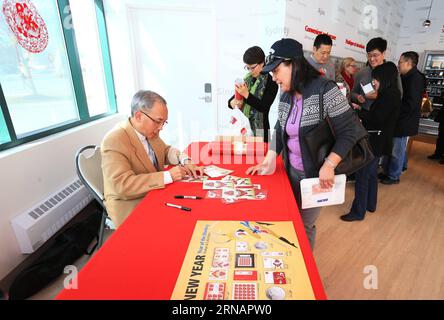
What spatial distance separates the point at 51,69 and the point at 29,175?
1.11m

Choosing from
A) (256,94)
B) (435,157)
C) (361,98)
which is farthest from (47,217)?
(435,157)

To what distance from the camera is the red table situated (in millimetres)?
690

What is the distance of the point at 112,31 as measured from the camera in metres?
3.14

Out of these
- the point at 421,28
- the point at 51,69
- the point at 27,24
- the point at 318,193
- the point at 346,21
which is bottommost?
the point at 318,193

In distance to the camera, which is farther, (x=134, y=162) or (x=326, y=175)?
(x=134, y=162)

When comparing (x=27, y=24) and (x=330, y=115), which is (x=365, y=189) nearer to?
(x=330, y=115)

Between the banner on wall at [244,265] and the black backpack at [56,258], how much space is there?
4.76 feet

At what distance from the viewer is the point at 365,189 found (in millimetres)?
2350

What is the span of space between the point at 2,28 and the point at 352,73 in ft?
13.0

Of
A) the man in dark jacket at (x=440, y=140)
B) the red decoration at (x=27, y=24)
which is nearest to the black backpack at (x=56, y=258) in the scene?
the red decoration at (x=27, y=24)

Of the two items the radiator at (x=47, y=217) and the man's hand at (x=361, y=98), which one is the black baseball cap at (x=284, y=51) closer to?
the man's hand at (x=361, y=98)

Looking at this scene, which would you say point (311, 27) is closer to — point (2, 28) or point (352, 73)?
point (352, 73)

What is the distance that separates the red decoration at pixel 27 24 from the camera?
194cm
